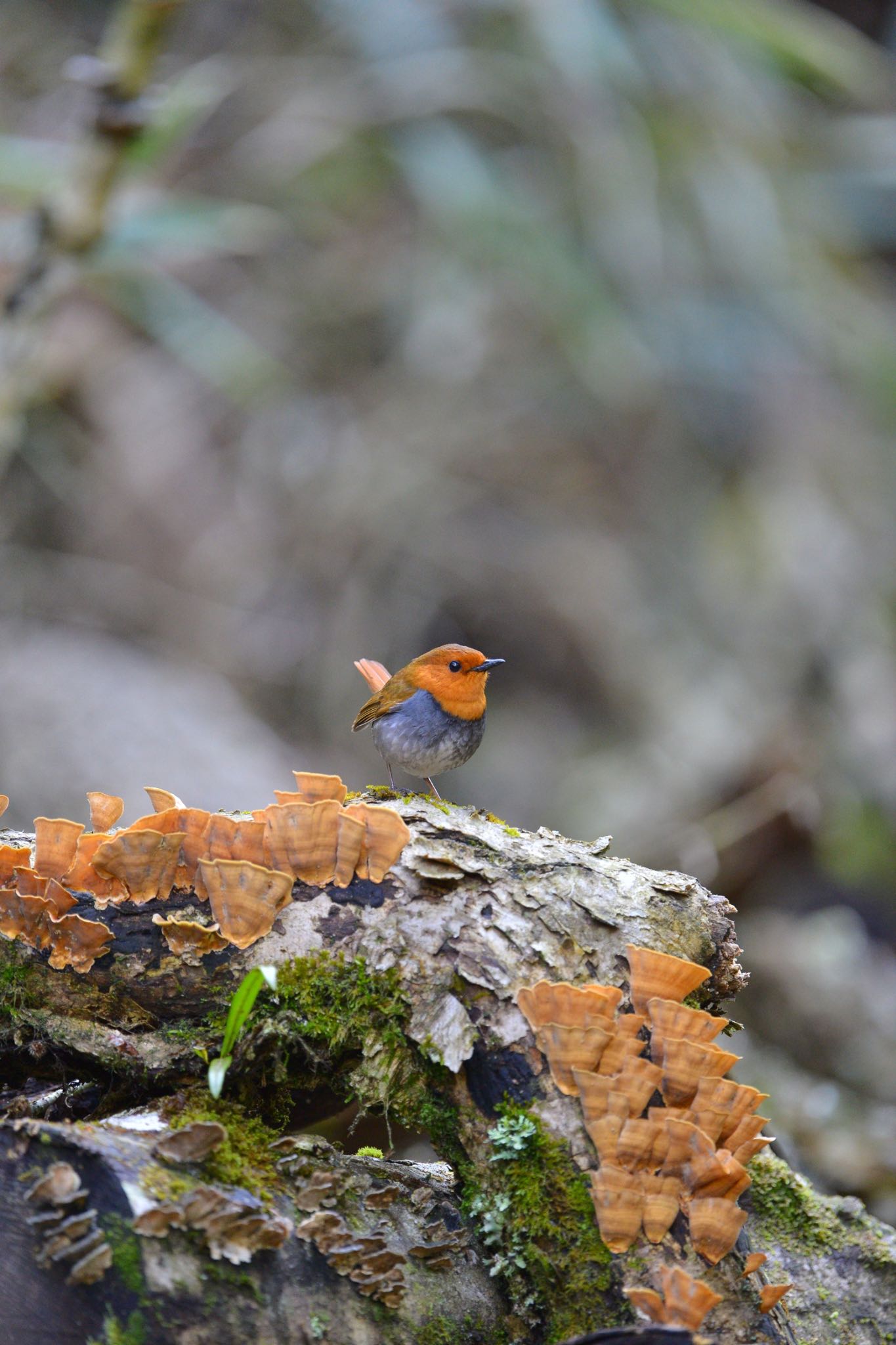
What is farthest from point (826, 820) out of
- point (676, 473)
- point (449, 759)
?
point (449, 759)

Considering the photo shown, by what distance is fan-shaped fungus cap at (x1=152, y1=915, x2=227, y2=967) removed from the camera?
6.52 ft

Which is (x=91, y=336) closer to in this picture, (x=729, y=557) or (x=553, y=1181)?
(x=729, y=557)

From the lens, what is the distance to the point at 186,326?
252 inches

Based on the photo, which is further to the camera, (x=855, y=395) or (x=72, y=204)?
(x=855, y=395)

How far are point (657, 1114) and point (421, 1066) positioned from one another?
0.47 m

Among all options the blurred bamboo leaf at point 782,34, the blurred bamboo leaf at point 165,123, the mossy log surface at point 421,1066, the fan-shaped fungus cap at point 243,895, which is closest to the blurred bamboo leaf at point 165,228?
the blurred bamboo leaf at point 165,123

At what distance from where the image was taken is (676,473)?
9.08m

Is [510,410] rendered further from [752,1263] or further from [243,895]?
[752,1263]

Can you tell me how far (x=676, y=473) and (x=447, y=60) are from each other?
3.63m

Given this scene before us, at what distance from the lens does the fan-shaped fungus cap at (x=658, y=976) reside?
1.95 metres

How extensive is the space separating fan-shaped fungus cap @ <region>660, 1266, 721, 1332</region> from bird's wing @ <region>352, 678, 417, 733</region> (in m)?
1.98

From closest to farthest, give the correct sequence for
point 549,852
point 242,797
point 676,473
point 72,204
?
point 549,852
point 72,204
point 242,797
point 676,473

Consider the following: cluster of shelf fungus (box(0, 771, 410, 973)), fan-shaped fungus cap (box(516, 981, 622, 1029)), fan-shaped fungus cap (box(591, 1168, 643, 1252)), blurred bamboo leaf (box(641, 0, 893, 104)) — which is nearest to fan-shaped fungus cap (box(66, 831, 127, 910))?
cluster of shelf fungus (box(0, 771, 410, 973))

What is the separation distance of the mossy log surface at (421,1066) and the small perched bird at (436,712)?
3.08 ft
